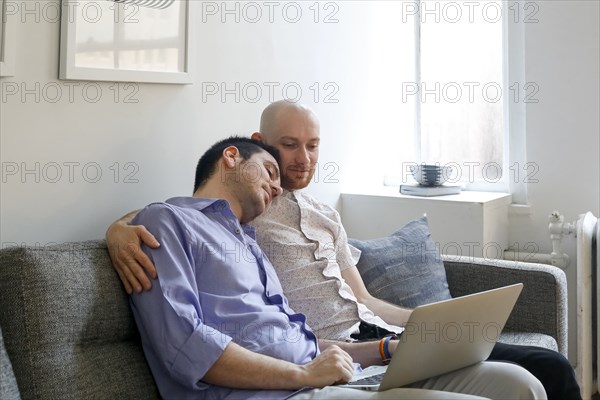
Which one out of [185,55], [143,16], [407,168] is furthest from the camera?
[407,168]

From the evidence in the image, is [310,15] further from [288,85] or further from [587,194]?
[587,194]

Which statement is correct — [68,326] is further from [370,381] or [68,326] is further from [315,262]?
[315,262]

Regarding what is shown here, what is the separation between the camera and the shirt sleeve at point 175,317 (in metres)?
1.71

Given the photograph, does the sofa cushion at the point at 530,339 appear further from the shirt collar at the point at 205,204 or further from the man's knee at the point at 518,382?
the shirt collar at the point at 205,204

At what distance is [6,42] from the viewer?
195 cm

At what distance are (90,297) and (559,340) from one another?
1.56 meters

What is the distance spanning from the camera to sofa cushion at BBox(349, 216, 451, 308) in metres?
2.60

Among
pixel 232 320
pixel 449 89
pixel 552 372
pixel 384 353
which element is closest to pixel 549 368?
pixel 552 372

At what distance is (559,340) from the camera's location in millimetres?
2549

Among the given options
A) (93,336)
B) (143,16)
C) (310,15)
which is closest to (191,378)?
(93,336)

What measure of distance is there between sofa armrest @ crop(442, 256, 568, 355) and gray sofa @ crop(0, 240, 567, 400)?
129 centimetres

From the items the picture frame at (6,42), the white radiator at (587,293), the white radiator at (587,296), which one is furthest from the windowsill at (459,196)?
the picture frame at (6,42)

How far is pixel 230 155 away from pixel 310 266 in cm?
44

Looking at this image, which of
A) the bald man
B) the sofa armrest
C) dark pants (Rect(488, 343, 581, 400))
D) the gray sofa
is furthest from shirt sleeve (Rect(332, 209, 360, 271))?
the gray sofa
